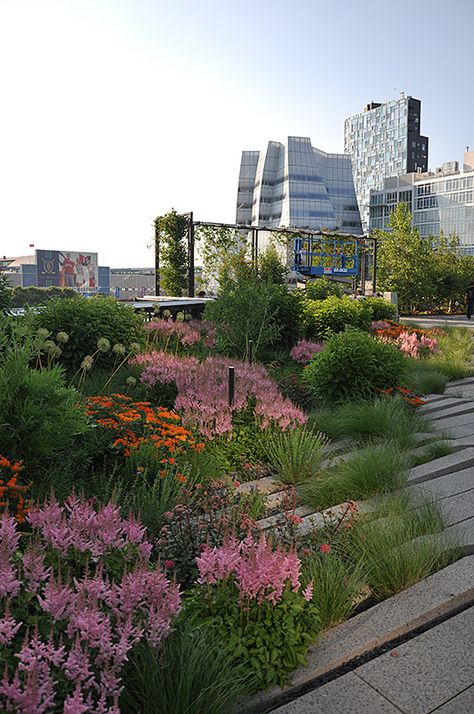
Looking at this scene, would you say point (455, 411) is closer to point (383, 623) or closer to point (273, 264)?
point (383, 623)

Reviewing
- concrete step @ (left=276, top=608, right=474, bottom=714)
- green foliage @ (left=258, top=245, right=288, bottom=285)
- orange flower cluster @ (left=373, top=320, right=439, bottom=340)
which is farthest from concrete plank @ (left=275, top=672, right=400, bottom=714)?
green foliage @ (left=258, top=245, right=288, bottom=285)

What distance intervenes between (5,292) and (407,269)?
2231 centimetres

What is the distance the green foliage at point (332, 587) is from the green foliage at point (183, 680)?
22.3 inches

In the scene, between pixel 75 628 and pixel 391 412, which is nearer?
pixel 75 628

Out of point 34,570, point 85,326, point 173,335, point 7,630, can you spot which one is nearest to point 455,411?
point 173,335

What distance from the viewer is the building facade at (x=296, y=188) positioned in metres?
93.2

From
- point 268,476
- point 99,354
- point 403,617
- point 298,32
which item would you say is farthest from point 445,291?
point 403,617

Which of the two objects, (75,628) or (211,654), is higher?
(75,628)

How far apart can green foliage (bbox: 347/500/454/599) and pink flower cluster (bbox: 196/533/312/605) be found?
0.66m

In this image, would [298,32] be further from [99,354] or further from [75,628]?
[75,628]

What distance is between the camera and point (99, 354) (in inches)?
292

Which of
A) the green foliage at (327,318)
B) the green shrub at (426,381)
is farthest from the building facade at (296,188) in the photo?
the green shrub at (426,381)

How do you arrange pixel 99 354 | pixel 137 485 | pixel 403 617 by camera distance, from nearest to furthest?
pixel 403 617
pixel 137 485
pixel 99 354

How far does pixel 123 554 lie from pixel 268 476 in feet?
7.32
